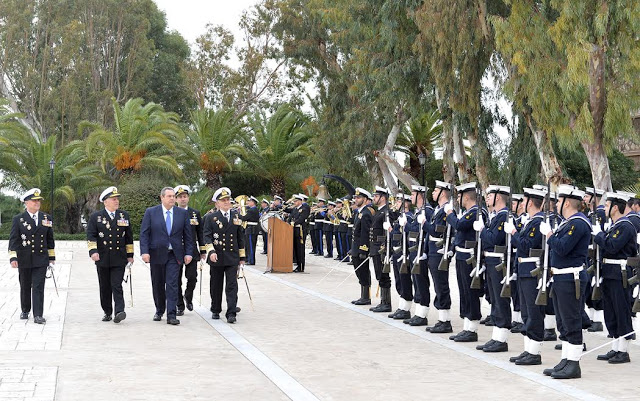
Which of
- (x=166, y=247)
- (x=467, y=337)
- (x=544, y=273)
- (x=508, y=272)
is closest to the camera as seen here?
(x=544, y=273)

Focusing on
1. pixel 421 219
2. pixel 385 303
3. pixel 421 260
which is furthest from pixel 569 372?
pixel 385 303

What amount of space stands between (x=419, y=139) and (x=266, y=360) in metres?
35.6

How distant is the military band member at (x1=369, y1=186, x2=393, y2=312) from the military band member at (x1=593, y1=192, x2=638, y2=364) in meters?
4.27

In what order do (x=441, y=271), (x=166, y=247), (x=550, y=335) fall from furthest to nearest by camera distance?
(x=166, y=247), (x=441, y=271), (x=550, y=335)

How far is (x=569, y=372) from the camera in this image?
29.6ft

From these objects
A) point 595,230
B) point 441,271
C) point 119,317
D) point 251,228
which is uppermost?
point 251,228

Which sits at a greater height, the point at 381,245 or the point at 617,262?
the point at 381,245

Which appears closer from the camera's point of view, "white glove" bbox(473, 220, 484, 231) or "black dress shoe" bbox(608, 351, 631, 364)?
"black dress shoe" bbox(608, 351, 631, 364)

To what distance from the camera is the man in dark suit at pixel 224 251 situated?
13508mm

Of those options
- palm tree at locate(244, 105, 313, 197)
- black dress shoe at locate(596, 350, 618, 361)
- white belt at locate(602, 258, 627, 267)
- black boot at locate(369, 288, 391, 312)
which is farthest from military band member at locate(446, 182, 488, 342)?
palm tree at locate(244, 105, 313, 197)

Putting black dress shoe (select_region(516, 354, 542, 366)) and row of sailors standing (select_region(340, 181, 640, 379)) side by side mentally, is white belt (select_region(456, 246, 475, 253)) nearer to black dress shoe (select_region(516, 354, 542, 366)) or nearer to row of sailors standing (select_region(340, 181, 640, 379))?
row of sailors standing (select_region(340, 181, 640, 379))

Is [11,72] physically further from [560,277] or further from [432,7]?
[560,277]

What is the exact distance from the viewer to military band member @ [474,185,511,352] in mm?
10688

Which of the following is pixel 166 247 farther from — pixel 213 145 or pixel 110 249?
pixel 213 145
